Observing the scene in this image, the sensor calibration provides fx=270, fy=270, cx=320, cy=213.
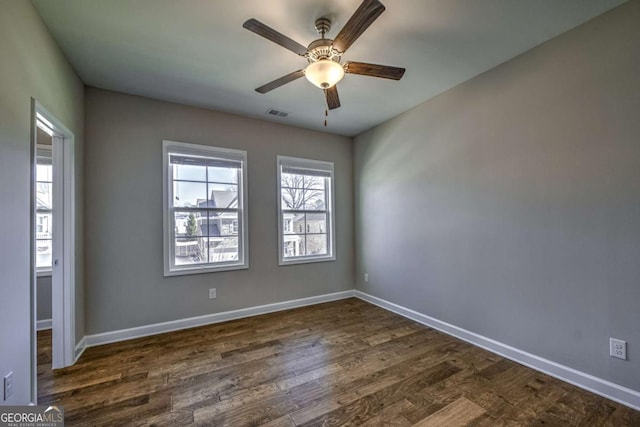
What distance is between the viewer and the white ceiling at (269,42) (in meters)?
1.88

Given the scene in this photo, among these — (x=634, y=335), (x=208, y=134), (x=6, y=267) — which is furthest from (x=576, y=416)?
(x=208, y=134)

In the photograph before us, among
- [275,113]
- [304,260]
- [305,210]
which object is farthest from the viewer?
[305,210]

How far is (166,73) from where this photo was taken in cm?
266

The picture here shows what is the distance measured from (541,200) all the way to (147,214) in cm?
401

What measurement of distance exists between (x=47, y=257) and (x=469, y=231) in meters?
5.20

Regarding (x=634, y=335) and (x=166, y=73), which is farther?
(x=166, y=73)

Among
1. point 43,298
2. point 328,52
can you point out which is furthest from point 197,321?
point 328,52

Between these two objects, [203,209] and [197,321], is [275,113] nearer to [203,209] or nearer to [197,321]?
[203,209]

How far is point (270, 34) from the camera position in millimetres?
1654

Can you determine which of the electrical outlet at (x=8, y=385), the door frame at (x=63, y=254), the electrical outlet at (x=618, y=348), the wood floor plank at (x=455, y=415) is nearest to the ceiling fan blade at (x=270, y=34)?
the door frame at (x=63, y=254)

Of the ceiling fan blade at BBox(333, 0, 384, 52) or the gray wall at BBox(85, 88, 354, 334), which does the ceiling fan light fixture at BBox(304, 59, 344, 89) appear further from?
the gray wall at BBox(85, 88, 354, 334)

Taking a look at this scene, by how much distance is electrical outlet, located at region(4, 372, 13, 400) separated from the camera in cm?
149

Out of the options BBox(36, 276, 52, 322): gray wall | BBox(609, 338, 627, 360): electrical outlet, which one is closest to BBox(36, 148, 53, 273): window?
BBox(36, 276, 52, 322): gray wall

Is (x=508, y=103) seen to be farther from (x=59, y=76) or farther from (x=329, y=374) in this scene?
(x=59, y=76)
